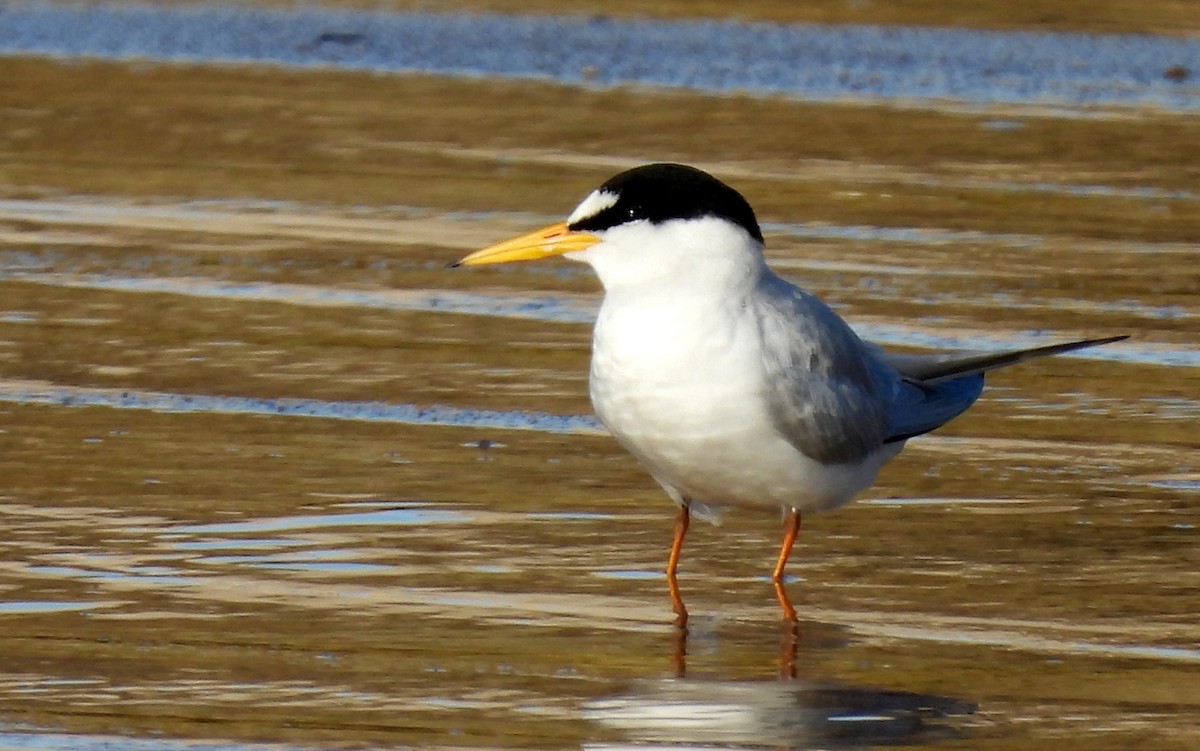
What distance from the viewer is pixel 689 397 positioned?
4688 mm

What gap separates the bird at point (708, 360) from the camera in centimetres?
471

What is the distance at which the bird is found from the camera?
471cm

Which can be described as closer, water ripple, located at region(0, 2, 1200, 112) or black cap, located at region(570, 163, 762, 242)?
black cap, located at region(570, 163, 762, 242)

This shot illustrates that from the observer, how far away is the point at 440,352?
6453 millimetres

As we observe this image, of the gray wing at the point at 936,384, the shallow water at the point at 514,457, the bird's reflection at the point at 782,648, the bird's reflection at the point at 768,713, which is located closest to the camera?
the bird's reflection at the point at 768,713

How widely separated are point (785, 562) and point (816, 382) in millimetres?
353

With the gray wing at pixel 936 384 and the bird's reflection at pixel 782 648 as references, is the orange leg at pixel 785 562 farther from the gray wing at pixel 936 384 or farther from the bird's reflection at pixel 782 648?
the gray wing at pixel 936 384

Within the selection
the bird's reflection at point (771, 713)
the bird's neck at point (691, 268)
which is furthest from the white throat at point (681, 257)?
the bird's reflection at point (771, 713)

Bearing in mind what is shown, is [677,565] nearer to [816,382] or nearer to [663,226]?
[816,382]

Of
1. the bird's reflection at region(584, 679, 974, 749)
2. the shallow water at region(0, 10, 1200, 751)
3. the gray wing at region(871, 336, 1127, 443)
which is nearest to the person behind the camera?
the bird's reflection at region(584, 679, 974, 749)

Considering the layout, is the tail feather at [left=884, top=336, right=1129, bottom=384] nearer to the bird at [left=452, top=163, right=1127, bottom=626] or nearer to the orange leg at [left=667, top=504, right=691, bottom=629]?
the bird at [left=452, top=163, right=1127, bottom=626]

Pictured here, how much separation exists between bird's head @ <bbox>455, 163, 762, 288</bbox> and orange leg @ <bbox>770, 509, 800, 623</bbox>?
1.69 ft

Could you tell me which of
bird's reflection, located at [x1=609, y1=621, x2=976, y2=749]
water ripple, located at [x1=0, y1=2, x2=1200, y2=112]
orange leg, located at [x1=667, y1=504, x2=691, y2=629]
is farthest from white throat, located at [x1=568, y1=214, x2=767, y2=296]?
water ripple, located at [x1=0, y1=2, x2=1200, y2=112]

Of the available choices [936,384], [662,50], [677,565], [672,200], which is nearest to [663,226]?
[672,200]
